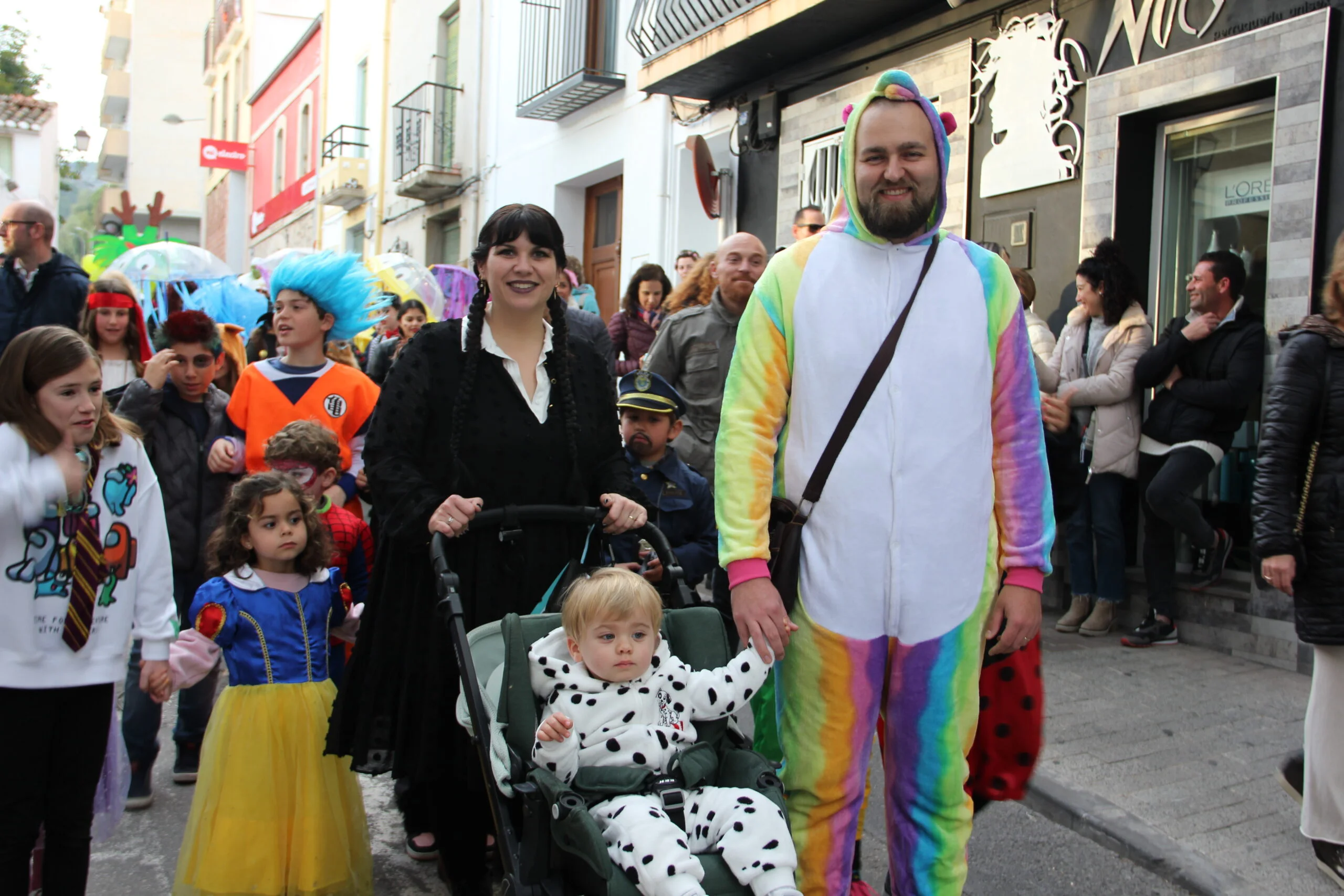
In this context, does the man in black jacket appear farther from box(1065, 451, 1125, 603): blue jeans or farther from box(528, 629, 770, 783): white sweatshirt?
box(528, 629, 770, 783): white sweatshirt

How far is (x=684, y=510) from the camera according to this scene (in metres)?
4.38

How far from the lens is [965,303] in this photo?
8.62 ft

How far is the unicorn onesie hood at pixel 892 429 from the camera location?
255cm

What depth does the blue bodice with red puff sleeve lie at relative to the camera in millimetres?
3500

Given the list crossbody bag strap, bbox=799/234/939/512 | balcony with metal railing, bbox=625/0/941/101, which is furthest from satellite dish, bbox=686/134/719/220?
crossbody bag strap, bbox=799/234/939/512

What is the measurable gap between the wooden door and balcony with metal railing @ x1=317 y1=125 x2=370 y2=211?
8.97 metres

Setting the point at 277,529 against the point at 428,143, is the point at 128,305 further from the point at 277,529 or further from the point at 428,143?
the point at 428,143

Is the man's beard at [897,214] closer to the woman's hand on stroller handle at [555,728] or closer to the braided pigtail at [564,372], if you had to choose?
the braided pigtail at [564,372]

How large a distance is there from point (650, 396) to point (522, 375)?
1209 millimetres

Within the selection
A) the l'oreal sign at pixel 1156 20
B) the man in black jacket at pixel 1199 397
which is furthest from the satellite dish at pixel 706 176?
the man in black jacket at pixel 1199 397

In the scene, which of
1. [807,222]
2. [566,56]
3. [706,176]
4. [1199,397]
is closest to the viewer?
[1199,397]

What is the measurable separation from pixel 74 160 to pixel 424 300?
6546cm

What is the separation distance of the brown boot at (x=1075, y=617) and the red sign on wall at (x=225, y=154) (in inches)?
1340

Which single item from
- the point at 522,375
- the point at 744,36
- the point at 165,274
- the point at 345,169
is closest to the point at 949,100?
the point at 744,36
